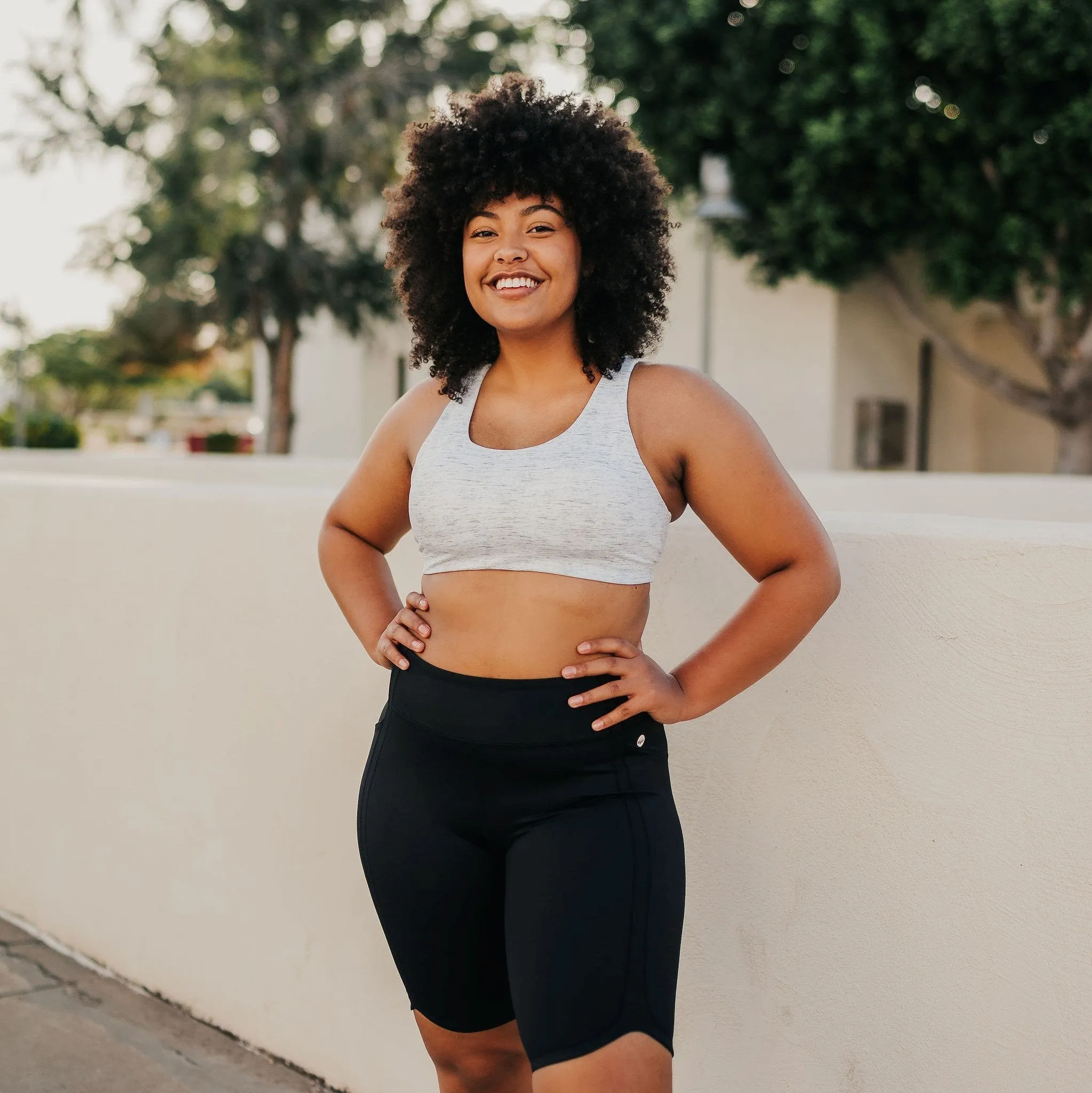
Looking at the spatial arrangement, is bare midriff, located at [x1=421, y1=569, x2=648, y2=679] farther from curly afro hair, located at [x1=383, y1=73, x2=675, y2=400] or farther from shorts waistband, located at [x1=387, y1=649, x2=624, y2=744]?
curly afro hair, located at [x1=383, y1=73, x2=675, y2=400]

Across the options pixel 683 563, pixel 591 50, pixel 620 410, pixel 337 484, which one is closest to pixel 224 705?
pixel 683 563

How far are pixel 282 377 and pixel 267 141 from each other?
142 inches

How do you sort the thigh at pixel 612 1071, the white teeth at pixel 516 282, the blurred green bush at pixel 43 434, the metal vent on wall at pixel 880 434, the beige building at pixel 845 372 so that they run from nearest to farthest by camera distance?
the thigh at pixel 612 1071
the white teeth at pixel 516 282
the beige building at pixel 845 372
the metal vent on wall at pixel 880 434
the blurred green bush at pixel 43 434

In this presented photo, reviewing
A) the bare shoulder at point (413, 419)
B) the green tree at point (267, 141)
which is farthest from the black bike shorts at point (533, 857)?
the green tree at point (267, 141)

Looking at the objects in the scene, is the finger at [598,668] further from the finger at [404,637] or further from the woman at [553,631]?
the finger at [404,637]

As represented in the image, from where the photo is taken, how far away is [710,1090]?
235 centimetres

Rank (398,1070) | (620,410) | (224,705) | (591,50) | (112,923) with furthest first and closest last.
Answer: (591,50) → (112,923) → (224,705) → (398,1070) → (620,410)

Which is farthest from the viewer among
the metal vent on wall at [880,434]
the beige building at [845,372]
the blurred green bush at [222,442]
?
the blurred green bush at [222,442]

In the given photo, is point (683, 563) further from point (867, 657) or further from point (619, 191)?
point (619, 191)

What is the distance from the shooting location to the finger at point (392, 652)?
2.02 metres

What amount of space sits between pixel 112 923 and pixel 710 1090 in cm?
211

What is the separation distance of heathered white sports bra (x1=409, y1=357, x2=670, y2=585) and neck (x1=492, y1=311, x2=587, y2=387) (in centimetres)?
9

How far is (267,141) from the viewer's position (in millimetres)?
19906

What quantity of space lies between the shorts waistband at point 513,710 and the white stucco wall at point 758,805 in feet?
1.66
